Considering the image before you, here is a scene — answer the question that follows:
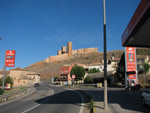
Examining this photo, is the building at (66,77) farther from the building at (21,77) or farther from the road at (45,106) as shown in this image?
the road at (45,106)

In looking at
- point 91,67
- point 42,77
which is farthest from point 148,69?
point 42,77

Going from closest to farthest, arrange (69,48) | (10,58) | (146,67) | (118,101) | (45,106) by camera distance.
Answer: (45,106) → (118,101) → (10,58) → (146,67) → (69,48)

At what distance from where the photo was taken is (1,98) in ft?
60.9

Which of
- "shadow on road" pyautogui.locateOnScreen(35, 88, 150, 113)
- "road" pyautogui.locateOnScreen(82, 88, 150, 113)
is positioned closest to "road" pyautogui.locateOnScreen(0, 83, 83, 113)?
"shadow on road" pyautogui.locateOnScreen(35, 88, 150, 113)

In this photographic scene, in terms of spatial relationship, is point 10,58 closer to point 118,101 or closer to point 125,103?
point 118,101

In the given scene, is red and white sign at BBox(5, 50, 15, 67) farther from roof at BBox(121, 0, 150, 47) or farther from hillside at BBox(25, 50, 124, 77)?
hillside at BBox(25, 50, 124, 77)

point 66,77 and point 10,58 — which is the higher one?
point 10,58

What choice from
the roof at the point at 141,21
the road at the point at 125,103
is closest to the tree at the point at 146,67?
the road at the point at 125,103

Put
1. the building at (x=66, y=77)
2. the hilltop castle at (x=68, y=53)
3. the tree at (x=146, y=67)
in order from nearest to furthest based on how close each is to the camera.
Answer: the tree at (x=146, y=67)
the building at (x=66, y=77)
the hilltop castle at (x=68, y=53)

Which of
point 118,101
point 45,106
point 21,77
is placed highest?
point 21,77

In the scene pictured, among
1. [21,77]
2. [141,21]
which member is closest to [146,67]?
[141,21]

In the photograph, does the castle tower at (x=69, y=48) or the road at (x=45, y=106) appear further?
the castle tower at (x=69, y=48)

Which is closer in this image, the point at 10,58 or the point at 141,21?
the point at 141,21

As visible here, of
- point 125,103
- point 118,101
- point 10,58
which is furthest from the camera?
point 10,58
